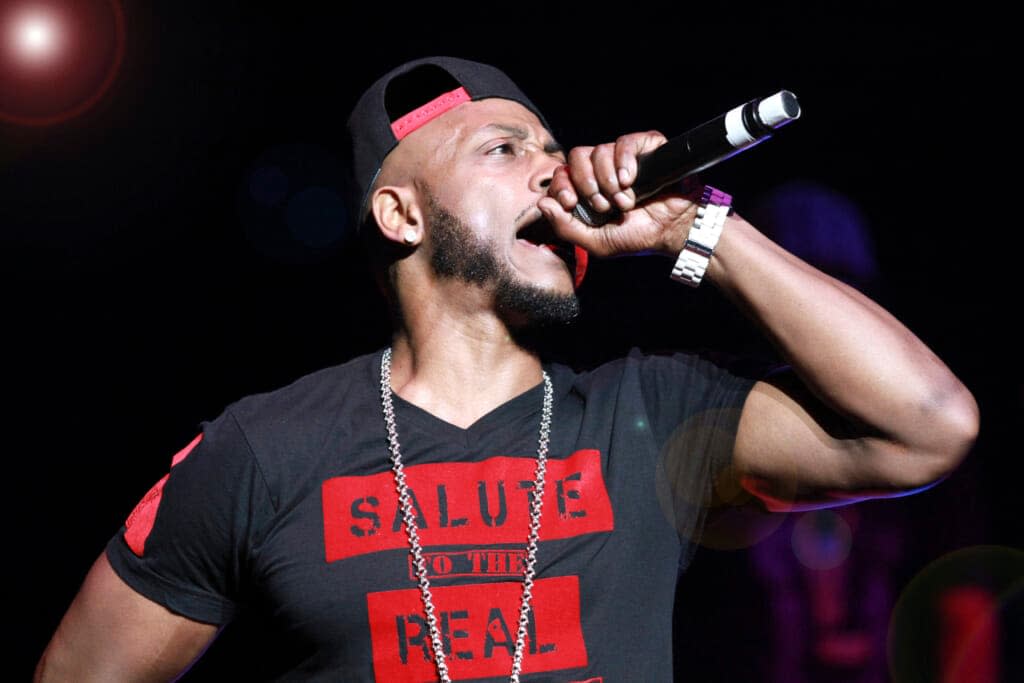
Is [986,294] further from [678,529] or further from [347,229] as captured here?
[347,229]

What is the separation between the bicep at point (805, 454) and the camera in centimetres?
132

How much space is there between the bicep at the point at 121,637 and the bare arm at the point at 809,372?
3.02ft

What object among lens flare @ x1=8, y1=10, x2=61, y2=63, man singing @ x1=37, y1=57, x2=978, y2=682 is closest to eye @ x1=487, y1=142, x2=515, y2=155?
man singing @ x1=37, y1=57, x2=978, y2=682

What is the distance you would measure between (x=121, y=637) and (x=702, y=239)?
1152mm

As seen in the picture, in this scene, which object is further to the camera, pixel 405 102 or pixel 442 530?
pixel 405 102

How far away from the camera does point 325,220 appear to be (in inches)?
91.3

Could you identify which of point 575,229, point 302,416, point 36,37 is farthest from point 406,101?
point 36,37

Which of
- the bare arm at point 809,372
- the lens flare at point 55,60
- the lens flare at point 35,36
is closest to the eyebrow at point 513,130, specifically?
the bare arm at point 809,372

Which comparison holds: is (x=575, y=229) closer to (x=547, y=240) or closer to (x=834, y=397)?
(x=547, y=240)

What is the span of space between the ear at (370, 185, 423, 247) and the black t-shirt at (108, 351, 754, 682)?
15.6 inches

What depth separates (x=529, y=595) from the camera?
4.40ft

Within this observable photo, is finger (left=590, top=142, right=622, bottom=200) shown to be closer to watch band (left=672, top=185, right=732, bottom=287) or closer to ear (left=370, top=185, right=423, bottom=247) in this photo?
watch band (left=672, top=185, right=732, bottom=287)

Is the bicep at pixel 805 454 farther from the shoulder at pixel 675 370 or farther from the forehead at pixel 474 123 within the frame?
the forehead at pixel 474 123

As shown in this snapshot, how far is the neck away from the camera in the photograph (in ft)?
5.24
